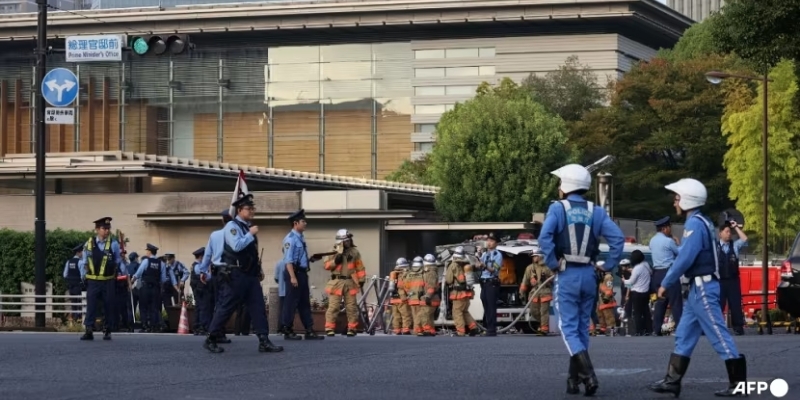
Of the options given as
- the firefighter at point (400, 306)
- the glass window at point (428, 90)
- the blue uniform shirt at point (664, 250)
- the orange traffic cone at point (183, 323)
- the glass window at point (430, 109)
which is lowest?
the orange traffic cone at point (183, 323)

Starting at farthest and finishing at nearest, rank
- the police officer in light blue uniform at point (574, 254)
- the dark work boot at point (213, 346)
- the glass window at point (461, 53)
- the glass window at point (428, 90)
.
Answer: the glass window at point (461, 53) < the glass window at point (428, 90) < the dark work boot at point (213, 346) < the police officer in light blue uniform at point (574, 254)

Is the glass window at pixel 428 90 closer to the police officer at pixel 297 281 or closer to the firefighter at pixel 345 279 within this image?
the firefighter at pixel 345 279

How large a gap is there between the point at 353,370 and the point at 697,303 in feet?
12.7

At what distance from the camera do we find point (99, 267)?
20.9 metres

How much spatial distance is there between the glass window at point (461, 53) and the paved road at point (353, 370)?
70.1 m

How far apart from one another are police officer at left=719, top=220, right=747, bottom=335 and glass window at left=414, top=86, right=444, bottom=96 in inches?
2561

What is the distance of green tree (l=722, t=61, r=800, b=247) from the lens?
6194 cm

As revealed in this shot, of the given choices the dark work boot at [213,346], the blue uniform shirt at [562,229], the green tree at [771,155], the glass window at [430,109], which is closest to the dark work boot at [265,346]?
the dark work boot at [213,346]

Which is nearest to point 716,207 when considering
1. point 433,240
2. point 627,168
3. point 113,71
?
point 627,168

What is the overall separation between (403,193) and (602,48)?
3283cm

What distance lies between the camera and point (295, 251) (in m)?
21.3

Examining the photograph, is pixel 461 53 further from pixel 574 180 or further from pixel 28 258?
pixel 574 180

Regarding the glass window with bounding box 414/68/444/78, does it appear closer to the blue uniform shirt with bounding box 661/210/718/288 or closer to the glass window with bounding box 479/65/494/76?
the glass window with bounding box 479/65/494/76

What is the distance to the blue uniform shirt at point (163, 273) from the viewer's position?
107 feet
